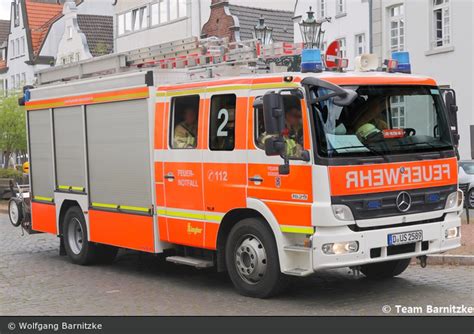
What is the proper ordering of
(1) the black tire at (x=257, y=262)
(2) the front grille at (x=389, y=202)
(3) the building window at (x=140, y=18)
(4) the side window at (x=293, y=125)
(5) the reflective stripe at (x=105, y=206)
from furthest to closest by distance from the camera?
(3) the building window at (x=140, y=18) → (5) the reflective stripe at (x=105, y=206) → (1) the black tire at (x=257, y=262) → (4) the side window at (x=293, y=125) → (2) the front grille at (x=389, y=202)

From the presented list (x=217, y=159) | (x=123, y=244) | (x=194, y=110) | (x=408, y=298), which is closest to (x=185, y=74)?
(x=194, y=110)

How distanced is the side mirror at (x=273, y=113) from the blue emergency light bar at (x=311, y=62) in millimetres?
627

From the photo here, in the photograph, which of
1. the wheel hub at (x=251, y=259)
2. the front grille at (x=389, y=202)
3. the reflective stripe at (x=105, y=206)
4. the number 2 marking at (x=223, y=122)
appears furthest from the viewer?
the reflective stripe at (x=105, y=206)

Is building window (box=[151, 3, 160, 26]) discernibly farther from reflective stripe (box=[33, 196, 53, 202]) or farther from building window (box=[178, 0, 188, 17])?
reflective stripe (box=[33, 196, 53, 202])

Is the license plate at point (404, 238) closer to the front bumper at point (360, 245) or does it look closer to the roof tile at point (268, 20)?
the front bumper at point (360, 245)

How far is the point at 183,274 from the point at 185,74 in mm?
2758

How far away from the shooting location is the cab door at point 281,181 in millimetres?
8695

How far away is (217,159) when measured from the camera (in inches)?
387

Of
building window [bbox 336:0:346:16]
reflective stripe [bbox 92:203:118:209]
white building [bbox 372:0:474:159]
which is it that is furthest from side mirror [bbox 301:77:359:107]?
building window [bbox 336:0:346:16]

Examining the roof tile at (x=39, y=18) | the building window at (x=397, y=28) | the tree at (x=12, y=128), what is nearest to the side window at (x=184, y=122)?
the building window at (x=397, y=28)

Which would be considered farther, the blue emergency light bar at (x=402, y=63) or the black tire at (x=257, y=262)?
the blue emergency light bar at (x=402, y=63)

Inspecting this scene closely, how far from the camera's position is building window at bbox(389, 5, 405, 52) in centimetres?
3188

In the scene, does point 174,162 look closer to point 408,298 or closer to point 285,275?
point 285,275

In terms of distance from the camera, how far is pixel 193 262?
1021 centimetres
